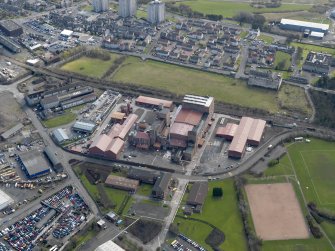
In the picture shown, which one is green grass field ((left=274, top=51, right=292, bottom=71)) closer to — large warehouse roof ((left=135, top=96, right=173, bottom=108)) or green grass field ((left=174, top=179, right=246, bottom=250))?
large warehouse roof ((left=135, top=96, right=173, bottom=108))

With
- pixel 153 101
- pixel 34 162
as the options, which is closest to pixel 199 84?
pixel 153 101

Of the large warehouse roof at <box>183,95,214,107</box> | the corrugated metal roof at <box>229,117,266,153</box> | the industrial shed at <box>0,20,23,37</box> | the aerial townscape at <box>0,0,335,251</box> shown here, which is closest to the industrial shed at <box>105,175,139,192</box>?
the aerial townscape at <box>0,0,335,251</box>

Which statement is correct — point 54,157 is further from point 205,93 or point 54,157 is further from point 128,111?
point 205,93

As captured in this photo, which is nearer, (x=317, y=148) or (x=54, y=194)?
(x=54, y=194)

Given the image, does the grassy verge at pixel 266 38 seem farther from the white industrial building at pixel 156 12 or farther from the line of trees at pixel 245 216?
the line of trees at pixel 245 216

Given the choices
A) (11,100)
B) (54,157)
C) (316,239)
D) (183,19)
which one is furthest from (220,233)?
(183,19)

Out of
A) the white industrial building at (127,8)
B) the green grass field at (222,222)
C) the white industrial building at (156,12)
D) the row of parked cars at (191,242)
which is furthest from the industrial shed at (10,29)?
the row of parked cars at (191,242)
